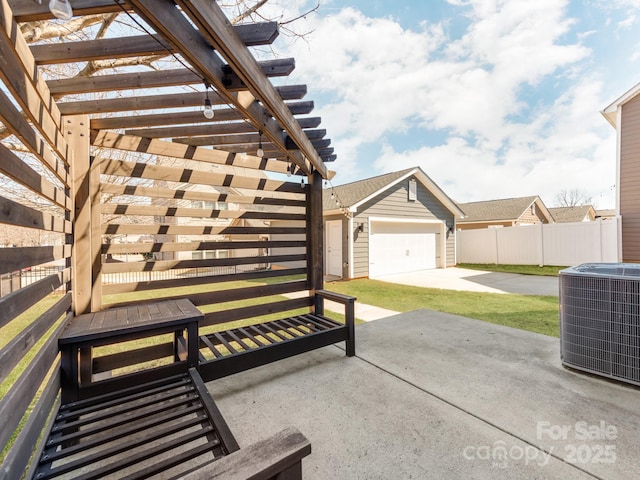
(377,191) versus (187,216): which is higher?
(377,191)

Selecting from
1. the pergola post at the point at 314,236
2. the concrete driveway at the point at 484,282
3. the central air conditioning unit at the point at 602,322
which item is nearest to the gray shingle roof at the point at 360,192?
the concrete driveway at the point at 484,282

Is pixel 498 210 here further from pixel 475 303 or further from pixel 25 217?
pixel 25 217

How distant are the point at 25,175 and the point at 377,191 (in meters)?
9.14

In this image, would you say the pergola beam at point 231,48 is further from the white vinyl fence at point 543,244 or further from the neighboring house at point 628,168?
the white vinyl fence at point 543,244

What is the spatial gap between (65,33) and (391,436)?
4.22 m

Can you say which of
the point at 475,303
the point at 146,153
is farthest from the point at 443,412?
the point at 475,303

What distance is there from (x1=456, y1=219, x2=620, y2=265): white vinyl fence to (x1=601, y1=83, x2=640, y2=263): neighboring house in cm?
31

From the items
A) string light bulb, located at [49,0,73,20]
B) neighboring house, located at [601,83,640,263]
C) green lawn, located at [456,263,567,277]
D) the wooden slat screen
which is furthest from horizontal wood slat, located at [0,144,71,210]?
green lawn, located at [456,263,567,277]

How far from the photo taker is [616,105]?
782 cm

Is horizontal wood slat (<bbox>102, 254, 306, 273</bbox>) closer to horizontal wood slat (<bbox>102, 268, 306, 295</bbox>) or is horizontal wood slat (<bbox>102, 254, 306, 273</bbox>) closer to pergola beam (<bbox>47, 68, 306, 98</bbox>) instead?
horizontal wood slat (<bbox>102, 268, 306, 295</bbox>)

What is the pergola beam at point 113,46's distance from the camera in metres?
1.59

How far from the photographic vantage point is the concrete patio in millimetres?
1650

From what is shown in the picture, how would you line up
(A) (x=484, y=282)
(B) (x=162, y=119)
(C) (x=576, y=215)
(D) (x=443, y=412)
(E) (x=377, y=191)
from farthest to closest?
(C) (x=576, y=215)
(E) (x=377, y=191)
(A) (x=484, y=282)
(B) (x=162, y=119)
(D) (x=443, y=412)

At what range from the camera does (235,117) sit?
2578mm
